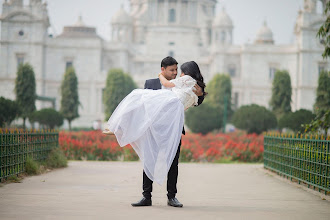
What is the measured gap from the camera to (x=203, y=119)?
34219 millimetres

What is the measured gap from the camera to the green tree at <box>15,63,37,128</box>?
132 ft

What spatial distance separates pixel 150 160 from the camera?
20.7 ft

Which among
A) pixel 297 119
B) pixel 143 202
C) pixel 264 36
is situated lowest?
pixel 143 202

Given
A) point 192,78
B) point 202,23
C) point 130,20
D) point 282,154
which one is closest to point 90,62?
point 130,20

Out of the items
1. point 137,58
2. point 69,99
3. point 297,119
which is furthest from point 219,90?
point 297,119

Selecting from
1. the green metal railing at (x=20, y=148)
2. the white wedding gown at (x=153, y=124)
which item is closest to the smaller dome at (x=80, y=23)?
the green metal railing at (x=20, y=148)

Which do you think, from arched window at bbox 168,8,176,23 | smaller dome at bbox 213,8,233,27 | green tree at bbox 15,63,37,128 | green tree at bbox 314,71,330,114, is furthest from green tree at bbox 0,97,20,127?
arched window at bbox 168,8,176,23

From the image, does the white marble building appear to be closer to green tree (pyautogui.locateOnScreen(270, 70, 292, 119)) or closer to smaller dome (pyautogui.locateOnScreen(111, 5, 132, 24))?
smaller dome (pyautogui.locateOnScreen(111, 5, 132, 24))

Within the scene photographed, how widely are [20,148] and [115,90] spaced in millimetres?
36993

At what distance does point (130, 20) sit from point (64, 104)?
28.5 m

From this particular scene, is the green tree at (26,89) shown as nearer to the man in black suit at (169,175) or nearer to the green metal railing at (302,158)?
the green metal railing at (302,158)

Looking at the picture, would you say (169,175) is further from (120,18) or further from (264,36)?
(120,18)

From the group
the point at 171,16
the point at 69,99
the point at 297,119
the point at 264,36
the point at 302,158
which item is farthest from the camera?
the point at 171,16

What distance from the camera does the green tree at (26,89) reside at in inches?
1582
